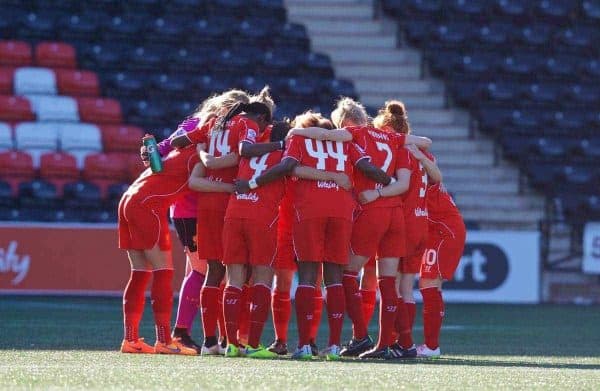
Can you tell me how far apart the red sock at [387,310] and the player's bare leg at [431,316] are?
0.31m

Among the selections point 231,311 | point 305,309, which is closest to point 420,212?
point 305,309

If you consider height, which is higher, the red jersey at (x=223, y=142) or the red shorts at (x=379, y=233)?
the red jersey at (x=223, y=142)

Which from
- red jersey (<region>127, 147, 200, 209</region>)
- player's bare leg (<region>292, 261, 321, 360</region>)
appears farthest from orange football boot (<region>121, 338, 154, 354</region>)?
player's bare leg (<region>292, 261, 321, 360</region>)

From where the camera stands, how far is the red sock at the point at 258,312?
869 centimetres

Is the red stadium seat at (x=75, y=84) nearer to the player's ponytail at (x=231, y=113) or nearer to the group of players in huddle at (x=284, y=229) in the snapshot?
the group of players in huddle at (x=284, y=229)

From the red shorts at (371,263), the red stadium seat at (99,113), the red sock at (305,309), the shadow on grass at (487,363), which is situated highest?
the red stadium seat at (99,113)

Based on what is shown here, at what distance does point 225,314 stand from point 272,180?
34.5 inches

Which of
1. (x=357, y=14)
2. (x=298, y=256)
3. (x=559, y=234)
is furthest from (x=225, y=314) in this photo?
(x=357, y=14)

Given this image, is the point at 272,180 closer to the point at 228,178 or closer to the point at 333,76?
the point at 228,178

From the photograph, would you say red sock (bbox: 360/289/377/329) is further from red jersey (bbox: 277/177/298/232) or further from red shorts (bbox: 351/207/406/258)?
red jersey (bbox: 277/177/298/232)

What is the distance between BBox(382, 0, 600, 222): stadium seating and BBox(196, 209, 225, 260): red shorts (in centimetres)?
1085

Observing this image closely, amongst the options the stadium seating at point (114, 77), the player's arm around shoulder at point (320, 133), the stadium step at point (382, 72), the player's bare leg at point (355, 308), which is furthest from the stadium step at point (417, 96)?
the player's arm around shoulder at point (320, 133)

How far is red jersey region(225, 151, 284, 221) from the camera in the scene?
8.72 metres

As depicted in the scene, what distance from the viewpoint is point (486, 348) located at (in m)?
10.1
